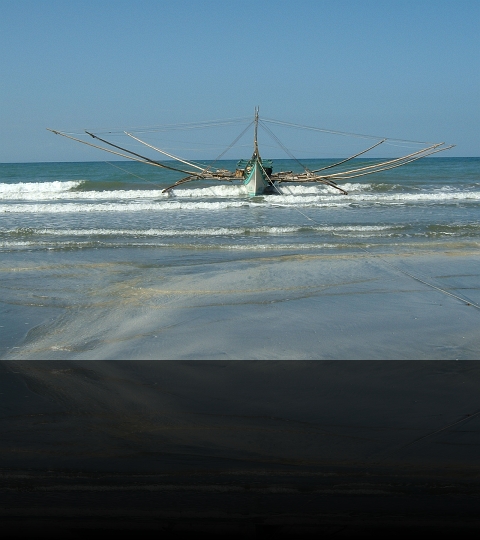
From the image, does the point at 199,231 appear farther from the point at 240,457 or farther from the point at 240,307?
the point at 240,457

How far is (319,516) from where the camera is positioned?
2635mm

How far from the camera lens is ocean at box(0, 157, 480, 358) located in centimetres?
444

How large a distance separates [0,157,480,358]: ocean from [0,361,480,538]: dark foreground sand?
779 mm

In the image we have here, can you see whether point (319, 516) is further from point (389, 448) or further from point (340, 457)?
point (389, 448)

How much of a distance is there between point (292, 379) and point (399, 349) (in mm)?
1007

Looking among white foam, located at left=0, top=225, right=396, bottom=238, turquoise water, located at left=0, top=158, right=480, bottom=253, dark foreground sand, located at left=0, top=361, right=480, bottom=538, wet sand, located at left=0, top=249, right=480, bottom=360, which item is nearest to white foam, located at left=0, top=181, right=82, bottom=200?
turquoise water, located at left=0, top=158, right=480, bottom=253

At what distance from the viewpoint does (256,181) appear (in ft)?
73.4

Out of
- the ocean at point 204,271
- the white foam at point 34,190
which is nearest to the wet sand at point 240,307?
the ocean at point 204,271

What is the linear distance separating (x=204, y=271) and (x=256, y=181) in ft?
51.6

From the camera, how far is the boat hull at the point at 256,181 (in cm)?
2236

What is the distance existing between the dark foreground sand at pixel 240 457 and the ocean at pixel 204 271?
0.78m

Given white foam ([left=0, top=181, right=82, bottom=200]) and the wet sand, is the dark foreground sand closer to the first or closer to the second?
the wet sand

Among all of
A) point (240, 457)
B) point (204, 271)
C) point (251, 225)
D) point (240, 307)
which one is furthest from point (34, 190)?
point (240, 457)

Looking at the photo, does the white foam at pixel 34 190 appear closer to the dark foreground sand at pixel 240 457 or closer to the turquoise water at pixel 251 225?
the turquoise water at pixel 251 225
